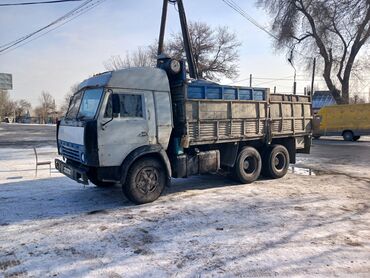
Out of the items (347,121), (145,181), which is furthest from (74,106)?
(347,121)

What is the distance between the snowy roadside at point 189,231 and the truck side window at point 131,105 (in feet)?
6.23

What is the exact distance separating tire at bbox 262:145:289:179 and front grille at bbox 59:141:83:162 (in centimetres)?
542

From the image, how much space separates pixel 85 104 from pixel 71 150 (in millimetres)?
1009

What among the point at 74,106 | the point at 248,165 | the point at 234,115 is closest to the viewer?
the point at 74,106

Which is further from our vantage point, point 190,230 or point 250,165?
point 250,165

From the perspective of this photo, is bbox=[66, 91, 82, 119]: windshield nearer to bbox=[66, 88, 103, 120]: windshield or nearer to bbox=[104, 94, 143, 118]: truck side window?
bbox=[66, 88, 103, 120]: windshield

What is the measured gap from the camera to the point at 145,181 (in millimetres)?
7066

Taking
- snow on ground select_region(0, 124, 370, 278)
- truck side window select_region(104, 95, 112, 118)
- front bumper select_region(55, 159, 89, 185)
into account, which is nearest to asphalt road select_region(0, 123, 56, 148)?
snow on ground select_region(0, 124, 370, 278)

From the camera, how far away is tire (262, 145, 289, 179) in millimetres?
9781

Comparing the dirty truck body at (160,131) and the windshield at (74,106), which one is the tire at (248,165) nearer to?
the dirty truck body at (160,131)

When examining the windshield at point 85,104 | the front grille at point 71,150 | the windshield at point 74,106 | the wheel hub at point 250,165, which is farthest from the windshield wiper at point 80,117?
the wheel hub at point 250,165

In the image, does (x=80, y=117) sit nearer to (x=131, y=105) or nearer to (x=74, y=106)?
(x=74, y=106)

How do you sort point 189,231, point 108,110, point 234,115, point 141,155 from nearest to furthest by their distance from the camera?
point 189,231
point 108,110
point 141,155
point 234,115

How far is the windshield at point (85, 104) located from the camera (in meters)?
6.71
